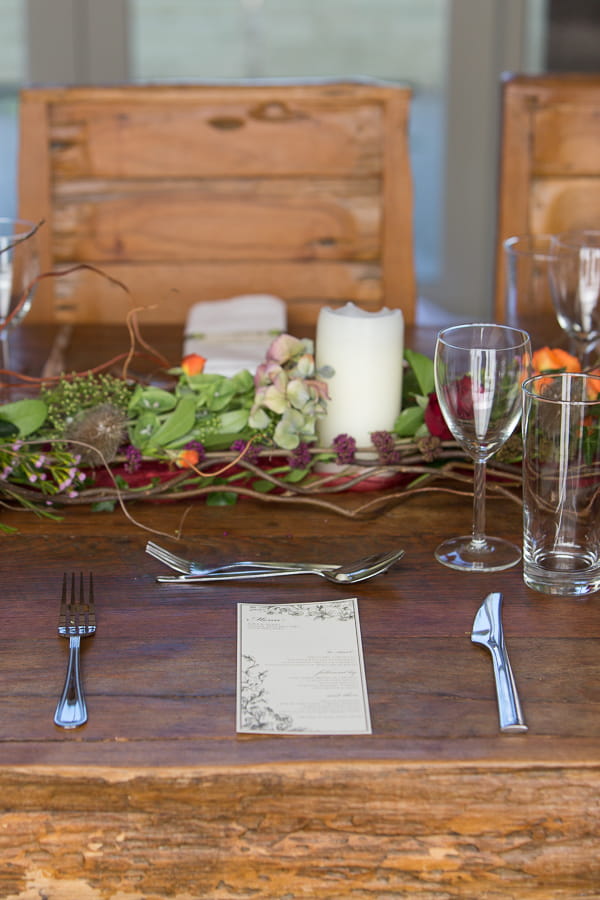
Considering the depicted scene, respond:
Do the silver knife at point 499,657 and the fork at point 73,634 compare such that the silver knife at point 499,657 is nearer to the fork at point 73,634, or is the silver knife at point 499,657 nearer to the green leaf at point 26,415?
the fork at point 73,634

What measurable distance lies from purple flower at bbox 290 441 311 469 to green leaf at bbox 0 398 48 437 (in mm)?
243

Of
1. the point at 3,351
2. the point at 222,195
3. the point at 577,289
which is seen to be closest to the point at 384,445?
the point at 577,289

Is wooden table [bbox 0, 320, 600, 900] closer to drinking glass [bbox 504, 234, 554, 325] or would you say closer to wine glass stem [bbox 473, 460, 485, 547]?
wine glass stem [bbox 473, 460, 485, 547]

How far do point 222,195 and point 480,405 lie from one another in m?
0.93

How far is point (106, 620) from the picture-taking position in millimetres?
783

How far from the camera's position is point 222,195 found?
1.65 meters

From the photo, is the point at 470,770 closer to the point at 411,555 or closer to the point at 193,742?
the point at 193,742

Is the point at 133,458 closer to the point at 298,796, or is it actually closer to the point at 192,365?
the point at 192,365

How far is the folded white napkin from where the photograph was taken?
4.13ft

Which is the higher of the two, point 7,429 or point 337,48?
point 337,48

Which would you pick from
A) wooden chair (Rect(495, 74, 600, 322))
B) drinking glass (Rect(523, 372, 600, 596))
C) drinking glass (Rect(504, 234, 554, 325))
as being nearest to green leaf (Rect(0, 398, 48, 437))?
drinking glass (Rect(523, 372, 600, 596))

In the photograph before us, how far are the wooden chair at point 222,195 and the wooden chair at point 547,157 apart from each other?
162 mm

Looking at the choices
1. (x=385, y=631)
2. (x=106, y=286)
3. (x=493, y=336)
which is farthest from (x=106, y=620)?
(x=106, y=286)

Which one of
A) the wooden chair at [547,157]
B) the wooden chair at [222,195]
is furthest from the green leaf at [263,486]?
the wooden chair at [547,157]
